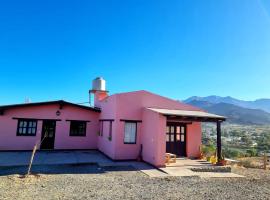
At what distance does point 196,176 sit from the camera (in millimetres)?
9812

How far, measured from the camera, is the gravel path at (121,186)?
6.81 meters

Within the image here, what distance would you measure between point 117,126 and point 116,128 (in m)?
0.13

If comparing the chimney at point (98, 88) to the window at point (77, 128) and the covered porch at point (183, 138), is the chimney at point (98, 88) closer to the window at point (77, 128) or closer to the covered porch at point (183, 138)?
the window at point (77, 128)

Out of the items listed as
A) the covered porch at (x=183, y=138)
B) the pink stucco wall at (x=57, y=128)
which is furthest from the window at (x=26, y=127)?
the covered porch at (x=183, y=138)

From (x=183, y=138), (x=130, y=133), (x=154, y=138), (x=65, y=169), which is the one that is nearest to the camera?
(x=65, y=169)

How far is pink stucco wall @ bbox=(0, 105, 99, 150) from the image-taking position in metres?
15.7

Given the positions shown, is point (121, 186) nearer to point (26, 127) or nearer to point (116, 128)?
point (116, 128)

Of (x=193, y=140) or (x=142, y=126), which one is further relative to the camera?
(x=193, y=140)

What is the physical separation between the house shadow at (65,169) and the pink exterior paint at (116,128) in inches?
78.8

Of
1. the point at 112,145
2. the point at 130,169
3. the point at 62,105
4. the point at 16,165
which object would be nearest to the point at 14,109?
the point at 62,105

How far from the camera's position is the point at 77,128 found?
58.0 feet

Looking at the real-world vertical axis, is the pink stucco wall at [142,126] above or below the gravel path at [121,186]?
above

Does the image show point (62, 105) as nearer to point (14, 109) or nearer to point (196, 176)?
point (14, 109)

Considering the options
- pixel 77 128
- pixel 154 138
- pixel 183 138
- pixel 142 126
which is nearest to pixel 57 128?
pixel 77 128
